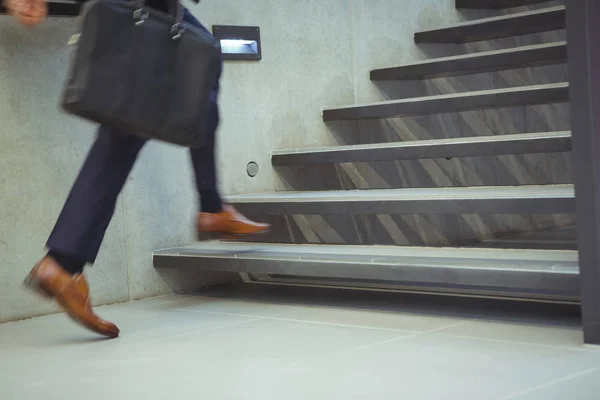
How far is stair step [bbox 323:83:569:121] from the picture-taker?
322 centimetres

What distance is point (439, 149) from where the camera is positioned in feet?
10.2

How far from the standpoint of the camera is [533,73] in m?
5.00

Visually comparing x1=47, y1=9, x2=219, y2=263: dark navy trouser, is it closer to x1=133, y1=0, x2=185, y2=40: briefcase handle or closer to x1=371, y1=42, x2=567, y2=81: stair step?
x1=133, y1=0, x2=185, y2=40: briefcase handle

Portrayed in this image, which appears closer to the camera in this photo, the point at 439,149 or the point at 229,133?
the point at 439,149

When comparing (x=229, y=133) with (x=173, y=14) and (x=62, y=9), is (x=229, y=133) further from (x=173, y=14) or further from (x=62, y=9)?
(x=173, y=14)

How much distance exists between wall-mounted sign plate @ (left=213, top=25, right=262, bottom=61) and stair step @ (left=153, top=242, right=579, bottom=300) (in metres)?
0.79

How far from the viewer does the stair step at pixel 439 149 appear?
2729 mm

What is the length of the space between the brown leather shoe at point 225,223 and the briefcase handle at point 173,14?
0.68 metres

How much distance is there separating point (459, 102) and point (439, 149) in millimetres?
462

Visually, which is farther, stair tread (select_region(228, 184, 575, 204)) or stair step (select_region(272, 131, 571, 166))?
stair step (select_region(272, 131, 571, 166))

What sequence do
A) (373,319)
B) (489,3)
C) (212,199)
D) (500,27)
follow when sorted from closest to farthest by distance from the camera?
(373,319) < (212,199) < (500,27) < (489,3)

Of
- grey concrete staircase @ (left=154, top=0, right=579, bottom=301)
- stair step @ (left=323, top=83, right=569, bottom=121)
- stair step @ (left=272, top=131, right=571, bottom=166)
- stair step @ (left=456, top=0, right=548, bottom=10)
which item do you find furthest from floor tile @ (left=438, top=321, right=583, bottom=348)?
stair step @ (left=456, top=0, right=548, bottom=10)

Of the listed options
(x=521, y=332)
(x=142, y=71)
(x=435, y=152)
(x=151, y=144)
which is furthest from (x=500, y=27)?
(x=142, y=71)

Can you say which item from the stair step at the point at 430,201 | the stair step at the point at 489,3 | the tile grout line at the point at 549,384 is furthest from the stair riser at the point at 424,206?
the stair step at the point at 489,3
